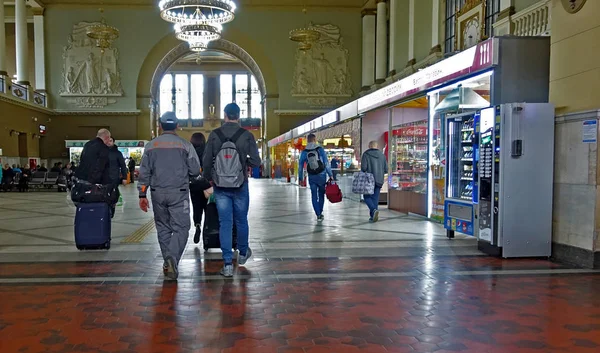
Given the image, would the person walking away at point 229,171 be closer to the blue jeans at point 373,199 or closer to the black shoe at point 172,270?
the black shoe at point 172,270

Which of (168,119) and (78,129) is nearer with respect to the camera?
(168,119)

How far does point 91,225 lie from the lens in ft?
20.5

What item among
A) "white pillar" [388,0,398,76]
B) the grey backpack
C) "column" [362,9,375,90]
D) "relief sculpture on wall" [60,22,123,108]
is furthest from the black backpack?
"relief sculpture on wall" [60,22,123,108]

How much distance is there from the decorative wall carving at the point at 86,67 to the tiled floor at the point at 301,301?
27790 mm

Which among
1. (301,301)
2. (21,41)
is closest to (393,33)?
(21,41)

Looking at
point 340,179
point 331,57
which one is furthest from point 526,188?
point 331,57

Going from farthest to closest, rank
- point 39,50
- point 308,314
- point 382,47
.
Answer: point 39,50 < point 382,47 < point 308,314

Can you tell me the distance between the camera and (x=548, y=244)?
19.0 ft

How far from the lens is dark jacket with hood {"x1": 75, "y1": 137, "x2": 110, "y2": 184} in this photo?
20.5ft

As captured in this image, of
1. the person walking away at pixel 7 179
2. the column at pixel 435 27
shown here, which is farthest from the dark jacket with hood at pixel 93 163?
the person walking away at pixel 7 179

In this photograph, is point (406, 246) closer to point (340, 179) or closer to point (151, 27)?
point (340, 179)

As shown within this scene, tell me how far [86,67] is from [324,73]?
15.0 metres

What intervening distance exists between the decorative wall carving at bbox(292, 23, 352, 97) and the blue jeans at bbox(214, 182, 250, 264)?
2910cm

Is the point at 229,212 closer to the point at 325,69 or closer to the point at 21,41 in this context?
the point at 325,69
